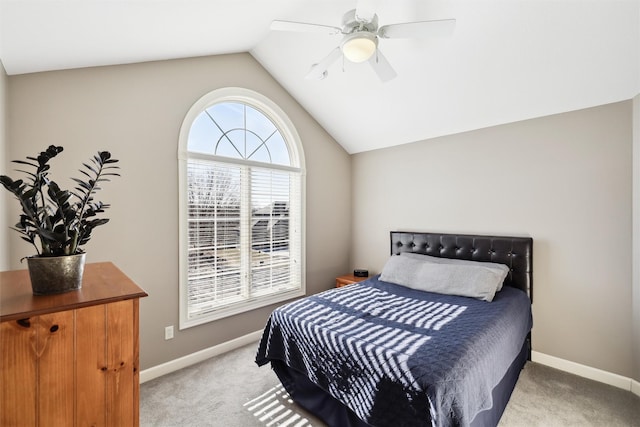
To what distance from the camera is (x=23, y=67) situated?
6.20 feet

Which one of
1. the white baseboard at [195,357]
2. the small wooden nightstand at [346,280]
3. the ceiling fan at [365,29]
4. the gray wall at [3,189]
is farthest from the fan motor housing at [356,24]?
the white baseboard at [195,357]

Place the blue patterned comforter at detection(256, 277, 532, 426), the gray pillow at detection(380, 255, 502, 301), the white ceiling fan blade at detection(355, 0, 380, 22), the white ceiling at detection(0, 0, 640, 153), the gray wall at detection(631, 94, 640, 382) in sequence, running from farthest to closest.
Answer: the gray pillow at detection(380, 255, 502, 301) < the gray wall at detection(631, 94, 640, 382) < the white ceiling at detection(0, 0, 640, 153) < the white ceiling fan blade at detection(355, 0, 380, 22) < the blue patterned comforter at detection(256, 277, 532, 426)

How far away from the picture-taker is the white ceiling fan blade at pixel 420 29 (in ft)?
5.53

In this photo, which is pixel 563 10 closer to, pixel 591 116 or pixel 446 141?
pixel 591 116

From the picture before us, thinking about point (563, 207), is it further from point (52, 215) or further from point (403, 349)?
point (52, 215)

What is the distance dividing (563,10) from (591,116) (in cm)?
108

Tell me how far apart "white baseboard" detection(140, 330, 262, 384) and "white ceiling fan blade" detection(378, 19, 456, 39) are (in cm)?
308

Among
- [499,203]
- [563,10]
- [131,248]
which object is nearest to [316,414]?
[131,248]

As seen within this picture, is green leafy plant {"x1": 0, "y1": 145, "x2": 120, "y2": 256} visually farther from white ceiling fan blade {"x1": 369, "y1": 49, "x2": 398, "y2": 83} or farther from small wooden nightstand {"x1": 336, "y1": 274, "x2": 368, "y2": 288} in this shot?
small wooden nightstand {"x1": 336, "y1": 274, "x2": 368, "y2": 288}

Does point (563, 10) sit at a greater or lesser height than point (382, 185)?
greater

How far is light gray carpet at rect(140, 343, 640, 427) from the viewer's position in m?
2.00

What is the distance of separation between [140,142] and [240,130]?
104cm

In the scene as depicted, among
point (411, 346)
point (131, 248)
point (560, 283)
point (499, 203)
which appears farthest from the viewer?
point (499, 203)

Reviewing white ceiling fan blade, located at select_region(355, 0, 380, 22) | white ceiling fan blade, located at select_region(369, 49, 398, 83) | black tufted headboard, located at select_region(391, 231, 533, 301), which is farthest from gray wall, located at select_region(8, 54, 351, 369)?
black tufted headboard, located at select_region(391, 231, 533, 301)
